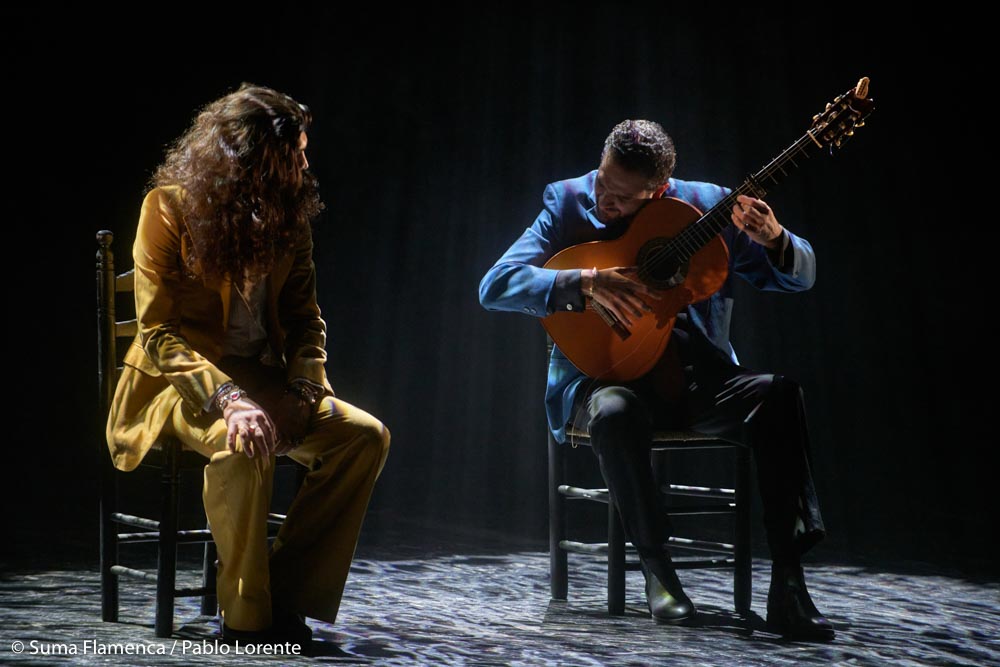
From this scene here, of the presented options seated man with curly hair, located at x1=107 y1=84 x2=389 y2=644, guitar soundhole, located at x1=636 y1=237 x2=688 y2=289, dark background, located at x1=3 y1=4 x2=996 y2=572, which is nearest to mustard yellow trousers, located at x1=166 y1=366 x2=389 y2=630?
seated man with curly hair, located at x1=107 y1=84 x2=389 y2=644

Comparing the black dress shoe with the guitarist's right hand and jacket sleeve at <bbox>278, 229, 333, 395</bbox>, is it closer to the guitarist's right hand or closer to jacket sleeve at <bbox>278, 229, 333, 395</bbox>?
jacket sleeve at <bbox>278, 229, 333, 395</bbox>

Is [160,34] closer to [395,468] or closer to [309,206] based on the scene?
[395,468]

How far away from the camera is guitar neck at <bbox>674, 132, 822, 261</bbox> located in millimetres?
2645

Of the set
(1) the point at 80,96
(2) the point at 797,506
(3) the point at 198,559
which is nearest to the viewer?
(2) the point at 797,506

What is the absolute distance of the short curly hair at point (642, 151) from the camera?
9.18 ft

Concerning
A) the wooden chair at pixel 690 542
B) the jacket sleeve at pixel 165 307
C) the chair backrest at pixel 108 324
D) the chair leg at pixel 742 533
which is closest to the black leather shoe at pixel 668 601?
the wooden chair at pixel 690 542

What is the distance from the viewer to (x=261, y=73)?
503 centimetres

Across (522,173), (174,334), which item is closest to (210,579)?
(174,334)

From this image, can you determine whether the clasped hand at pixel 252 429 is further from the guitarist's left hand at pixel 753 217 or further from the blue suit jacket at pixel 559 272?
the guitarist's left hand at pixel 753 217

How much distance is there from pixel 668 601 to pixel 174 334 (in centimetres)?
132

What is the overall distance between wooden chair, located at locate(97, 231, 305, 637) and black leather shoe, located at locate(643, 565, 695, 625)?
902 millimetres

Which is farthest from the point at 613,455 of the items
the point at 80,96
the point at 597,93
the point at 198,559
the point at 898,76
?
the point at 80,96

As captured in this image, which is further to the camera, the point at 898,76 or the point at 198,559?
the point at 898,76

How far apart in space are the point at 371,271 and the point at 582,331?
2622 mm
